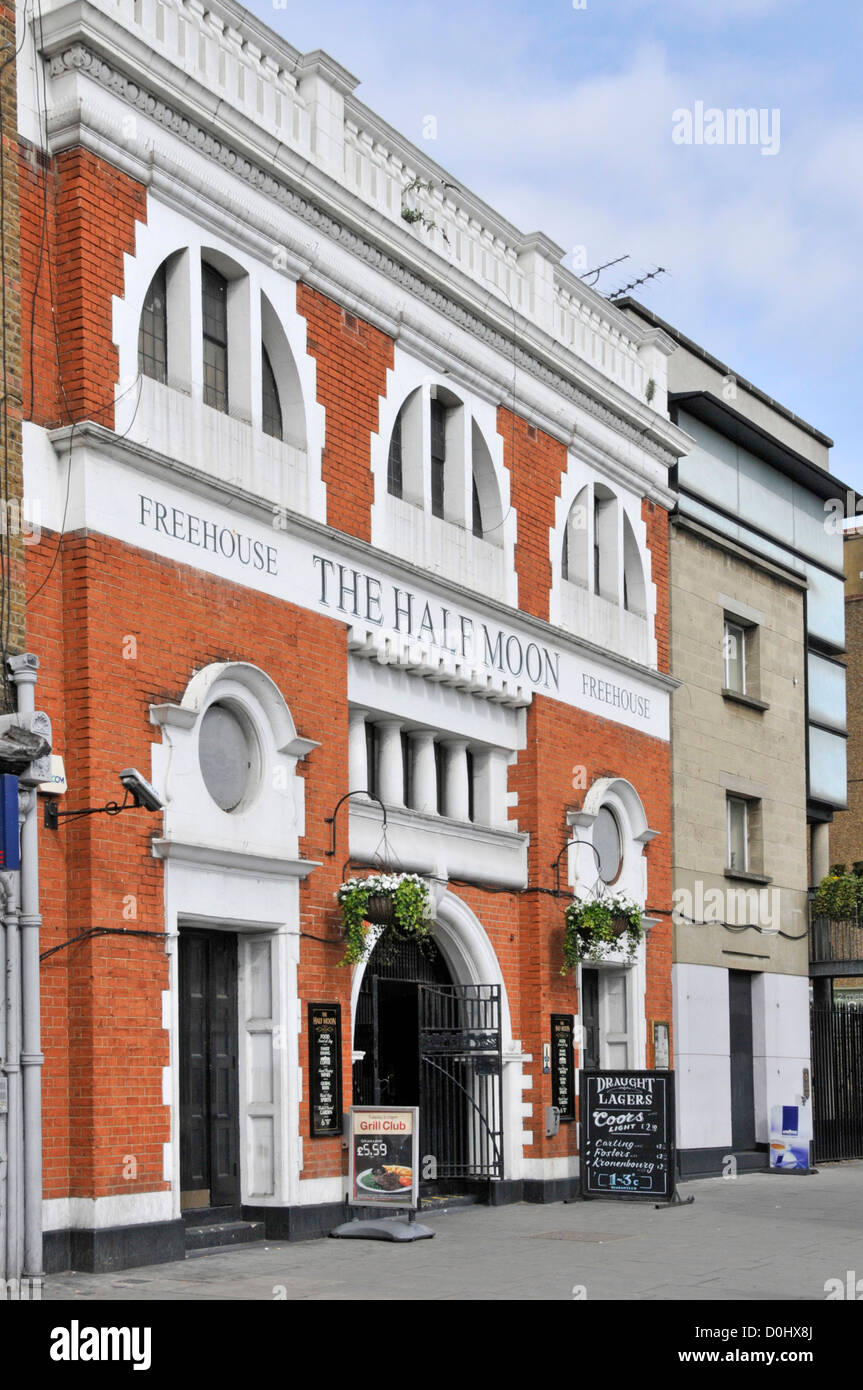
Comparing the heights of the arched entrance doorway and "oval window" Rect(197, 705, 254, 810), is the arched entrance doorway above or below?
below

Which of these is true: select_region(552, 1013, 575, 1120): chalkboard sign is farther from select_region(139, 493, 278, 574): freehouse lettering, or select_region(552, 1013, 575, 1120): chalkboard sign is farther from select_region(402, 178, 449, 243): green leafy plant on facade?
select_region(402, 178, 449, 243): green leafy plant on facade

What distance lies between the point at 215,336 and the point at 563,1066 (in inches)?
383

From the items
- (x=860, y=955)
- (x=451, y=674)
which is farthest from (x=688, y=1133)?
(x=451, y=674)

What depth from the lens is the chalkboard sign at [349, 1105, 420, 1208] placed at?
1611 cm

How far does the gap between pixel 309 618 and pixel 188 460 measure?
7.42 feet

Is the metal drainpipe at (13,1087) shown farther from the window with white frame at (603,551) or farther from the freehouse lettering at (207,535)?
the window with white frame at (603,551)

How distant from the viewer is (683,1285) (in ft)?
43.2

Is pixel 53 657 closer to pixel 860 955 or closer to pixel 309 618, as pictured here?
pixel 309 618

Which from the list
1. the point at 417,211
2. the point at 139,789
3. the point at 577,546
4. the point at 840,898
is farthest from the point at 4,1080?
the point at 840,898

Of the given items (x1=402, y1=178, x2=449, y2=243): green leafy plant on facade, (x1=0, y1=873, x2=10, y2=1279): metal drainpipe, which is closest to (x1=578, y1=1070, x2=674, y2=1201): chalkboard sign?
(x1=0, y1=873, x2=10, y2=1279): metal drainpipe

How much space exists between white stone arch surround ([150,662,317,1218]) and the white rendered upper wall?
514 cm

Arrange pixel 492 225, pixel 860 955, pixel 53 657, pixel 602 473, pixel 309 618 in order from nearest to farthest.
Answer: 1. pixel 53 657
2. pixel 309 618
3. pixel 492 225
4. pixel 602 473
5. pixel 860 955

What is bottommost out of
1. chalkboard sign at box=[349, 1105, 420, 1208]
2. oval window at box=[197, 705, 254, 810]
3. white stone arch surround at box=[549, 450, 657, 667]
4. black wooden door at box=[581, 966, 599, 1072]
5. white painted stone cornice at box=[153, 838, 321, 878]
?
chalkboard sign at box=[349, 1105, 420, 1208]

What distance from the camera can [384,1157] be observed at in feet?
53.1
